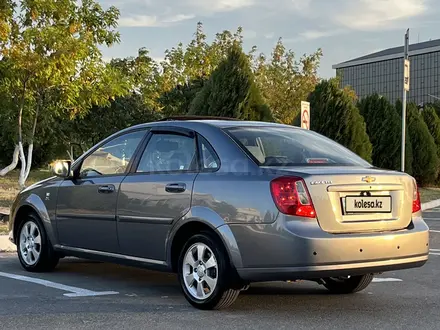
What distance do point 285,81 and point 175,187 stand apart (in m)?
31.3

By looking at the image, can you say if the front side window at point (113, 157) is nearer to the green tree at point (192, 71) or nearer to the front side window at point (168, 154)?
the front side window at point (168, 154)

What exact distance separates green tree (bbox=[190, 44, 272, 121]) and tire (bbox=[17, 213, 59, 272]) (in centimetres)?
1134

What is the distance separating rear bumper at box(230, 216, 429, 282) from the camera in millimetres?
5426

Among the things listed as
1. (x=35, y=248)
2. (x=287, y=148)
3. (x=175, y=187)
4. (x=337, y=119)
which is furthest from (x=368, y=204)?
(x=337, y=119)

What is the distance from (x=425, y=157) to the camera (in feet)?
99.9

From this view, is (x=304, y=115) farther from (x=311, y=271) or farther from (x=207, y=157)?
(x=311, y=271)

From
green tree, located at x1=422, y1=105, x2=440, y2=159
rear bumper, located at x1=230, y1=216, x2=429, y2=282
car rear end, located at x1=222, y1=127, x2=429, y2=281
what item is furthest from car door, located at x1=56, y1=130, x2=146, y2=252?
green tree, located at x1=422, y1=105, x2=440, y2=159

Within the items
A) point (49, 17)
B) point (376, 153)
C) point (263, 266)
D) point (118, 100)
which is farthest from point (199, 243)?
point (118, 100)

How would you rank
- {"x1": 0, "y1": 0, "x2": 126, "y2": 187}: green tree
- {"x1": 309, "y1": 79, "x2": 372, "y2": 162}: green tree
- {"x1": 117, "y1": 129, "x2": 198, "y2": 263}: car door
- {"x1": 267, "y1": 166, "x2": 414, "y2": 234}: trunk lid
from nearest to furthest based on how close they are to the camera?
{"x1": 267, "y1": 166, "x2": 414, "y2": 234}: trunk lid, {"x1": 117, "y1": 129, "x2": 198, "y2": 263}: car door, {"x1": 0, "y1": 0, "x2": 126, "y2": 187}: green tree, {"x1": 309, "y1": 79, "x2": 372, "y2": 162}: green tree

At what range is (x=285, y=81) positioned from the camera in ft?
121

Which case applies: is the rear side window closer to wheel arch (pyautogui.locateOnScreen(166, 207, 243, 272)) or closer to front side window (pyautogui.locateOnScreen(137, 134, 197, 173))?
front side window (pyautogui.locateOnScreen(137, 134, 197, 173))

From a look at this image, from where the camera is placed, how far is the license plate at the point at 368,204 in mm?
5684

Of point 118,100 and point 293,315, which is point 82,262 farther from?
point 118,100

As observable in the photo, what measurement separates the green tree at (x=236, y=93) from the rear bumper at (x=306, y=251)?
43.8 ft
